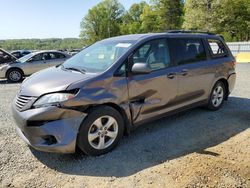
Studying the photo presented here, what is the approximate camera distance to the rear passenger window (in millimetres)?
5531

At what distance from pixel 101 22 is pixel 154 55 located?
204ft

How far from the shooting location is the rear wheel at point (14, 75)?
12.1m

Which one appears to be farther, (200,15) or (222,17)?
(200,15)

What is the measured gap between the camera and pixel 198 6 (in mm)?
37312

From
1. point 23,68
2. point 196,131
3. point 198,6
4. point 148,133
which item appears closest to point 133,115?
point 148,133

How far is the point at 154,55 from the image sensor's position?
4387mm

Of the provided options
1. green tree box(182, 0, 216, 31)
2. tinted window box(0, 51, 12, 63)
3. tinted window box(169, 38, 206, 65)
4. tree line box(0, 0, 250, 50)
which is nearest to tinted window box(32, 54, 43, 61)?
tinted window box(0, 51, 12, 63)

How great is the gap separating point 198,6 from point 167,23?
15.4 meters

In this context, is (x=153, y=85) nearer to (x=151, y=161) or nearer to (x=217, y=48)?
(x=151, y=161)

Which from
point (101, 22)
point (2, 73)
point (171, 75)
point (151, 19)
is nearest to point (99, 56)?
point (171, 75)

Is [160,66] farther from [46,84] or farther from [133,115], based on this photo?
[46,84]

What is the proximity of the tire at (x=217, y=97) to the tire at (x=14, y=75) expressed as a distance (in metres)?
9.42

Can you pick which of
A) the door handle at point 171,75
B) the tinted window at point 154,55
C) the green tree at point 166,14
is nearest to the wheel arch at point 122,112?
the tinted window at point 154,55

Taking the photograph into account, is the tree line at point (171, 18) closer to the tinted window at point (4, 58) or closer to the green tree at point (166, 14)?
the green tree at point (166, 14)
